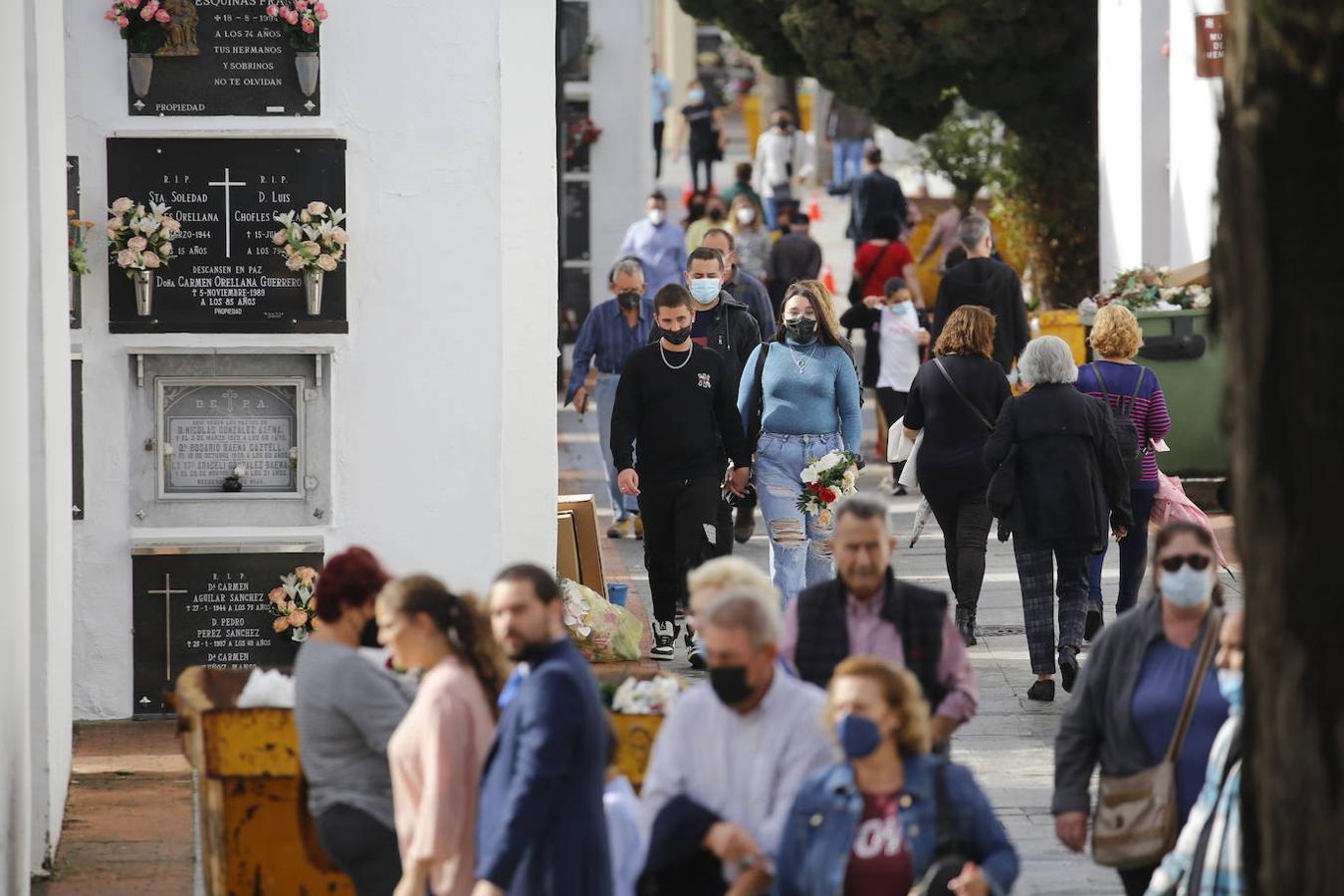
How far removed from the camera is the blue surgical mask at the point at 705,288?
544 inches

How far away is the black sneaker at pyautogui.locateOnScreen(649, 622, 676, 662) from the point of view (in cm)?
1259

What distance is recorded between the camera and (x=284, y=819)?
7.83 meters

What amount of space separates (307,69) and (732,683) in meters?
5.49

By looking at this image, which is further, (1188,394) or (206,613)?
(1188,394)

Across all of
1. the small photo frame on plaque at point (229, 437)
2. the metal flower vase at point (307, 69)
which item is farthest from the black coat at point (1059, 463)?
the metal flower vase at point (307, 69)

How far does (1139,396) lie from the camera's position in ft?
39.6

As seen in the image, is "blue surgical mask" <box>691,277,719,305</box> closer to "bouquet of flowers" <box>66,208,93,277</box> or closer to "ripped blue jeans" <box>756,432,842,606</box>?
"ripped blue jeans" <box>756,432,842,606</box>

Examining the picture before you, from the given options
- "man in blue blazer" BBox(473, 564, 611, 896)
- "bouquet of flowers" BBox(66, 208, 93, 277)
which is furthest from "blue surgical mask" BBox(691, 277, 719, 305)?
"man in blue blazer" BBox(473, 564, 611, 896)

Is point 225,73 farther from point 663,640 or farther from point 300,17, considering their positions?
point 663,640

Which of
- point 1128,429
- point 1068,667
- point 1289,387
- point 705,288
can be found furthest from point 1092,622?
point 1289,387

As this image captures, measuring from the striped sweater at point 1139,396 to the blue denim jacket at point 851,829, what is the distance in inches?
234

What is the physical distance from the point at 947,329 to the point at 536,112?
2257 mm

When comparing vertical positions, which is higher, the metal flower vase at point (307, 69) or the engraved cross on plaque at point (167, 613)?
the metal flower vase at point (307, 69)

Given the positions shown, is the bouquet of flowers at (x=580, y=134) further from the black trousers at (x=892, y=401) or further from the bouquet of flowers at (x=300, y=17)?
the bouquet of flowers at (x=300, y=17)
